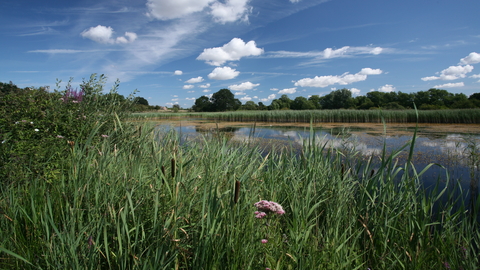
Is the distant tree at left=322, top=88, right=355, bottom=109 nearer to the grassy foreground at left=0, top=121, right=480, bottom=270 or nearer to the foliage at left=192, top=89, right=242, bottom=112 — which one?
the foliage at left=192, top=89, right=242, bottom=112

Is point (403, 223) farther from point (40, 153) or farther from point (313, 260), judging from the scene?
point (40, 153)

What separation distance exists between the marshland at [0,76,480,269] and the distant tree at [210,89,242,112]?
51.4 meters

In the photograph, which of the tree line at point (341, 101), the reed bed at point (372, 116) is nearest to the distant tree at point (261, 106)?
the tree line at point (341, 101)

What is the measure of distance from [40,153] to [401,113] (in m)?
17.7

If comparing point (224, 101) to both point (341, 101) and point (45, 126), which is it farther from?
point (45, 126)

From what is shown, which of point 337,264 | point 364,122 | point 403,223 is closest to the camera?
point 337,264

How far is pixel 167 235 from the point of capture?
0.97m

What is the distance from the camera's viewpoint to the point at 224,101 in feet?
177

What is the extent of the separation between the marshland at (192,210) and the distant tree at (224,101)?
5142 centimetres

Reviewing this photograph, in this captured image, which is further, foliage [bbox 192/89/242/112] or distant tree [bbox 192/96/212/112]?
distant tree [bbox 192/96/212/112]

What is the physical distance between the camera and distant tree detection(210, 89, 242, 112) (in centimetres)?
5394

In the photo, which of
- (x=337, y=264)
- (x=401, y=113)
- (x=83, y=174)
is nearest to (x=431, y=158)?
(x=337, y=264)

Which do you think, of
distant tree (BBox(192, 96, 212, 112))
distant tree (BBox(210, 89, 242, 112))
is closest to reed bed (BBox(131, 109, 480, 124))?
distant tree (BBox(210, 89, 242, 112))

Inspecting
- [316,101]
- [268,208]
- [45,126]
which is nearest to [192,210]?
[268,208]
